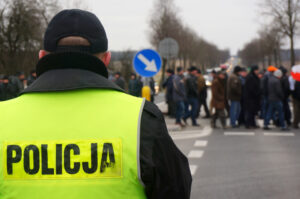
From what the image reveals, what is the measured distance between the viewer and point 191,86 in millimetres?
14891

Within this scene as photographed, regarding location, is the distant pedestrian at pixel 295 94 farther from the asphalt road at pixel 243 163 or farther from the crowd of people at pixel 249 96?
the asphalt road at pixel 243 163

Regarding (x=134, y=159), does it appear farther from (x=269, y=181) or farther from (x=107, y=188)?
(x=269, y=181)

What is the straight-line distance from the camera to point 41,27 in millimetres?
36250

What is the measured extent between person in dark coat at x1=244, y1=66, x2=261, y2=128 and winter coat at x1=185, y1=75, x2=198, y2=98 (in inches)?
64.0

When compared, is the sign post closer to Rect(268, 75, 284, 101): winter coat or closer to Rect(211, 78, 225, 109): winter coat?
Rect(211, 78, 225, 109): winter coat

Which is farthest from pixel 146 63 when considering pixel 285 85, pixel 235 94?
pixel 285 85

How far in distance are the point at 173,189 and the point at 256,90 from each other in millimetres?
12587

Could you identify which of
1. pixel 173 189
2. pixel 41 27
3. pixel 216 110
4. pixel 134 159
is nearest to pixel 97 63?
pixel 134 159

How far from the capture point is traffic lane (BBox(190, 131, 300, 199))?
6309 millimetres

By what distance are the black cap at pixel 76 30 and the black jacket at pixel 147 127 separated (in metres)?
0.07

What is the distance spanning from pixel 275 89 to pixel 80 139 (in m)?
12.0

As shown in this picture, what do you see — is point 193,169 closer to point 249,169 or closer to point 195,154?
point 249,169

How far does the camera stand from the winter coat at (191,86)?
1479 centimetres

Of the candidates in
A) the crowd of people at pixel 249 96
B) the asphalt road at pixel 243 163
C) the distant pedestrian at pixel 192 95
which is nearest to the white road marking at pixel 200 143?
the asphalt road at pixel 243 163
